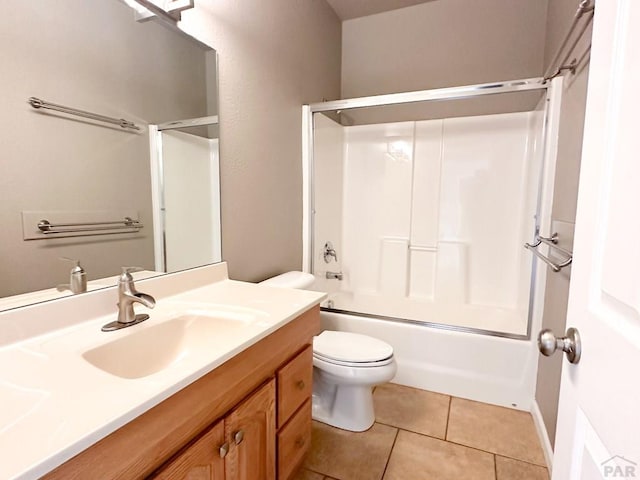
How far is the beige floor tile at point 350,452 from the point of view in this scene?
143cm

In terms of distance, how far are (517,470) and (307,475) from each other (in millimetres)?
916

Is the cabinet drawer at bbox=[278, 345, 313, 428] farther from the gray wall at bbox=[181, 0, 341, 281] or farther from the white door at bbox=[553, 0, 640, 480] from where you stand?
the white door at bbox=[553, 0, 640, 480]

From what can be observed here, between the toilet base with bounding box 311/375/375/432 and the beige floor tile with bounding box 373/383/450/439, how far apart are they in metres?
0.13

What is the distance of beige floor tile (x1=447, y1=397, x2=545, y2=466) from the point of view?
1.55 metres

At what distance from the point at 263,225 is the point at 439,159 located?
1.61m

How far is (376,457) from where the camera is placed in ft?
4.94

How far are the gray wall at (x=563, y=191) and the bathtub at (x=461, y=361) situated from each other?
0.10 meters

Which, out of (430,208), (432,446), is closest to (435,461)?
(432,446)

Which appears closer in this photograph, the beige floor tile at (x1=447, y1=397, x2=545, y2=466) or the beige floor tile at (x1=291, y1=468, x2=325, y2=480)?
the beige floor tile at (x1=291, y1=468, x2=325, y2=480)

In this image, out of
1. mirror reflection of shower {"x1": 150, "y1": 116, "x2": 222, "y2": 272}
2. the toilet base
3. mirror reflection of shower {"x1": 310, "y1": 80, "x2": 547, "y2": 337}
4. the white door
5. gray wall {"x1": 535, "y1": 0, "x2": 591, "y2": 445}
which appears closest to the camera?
the white door

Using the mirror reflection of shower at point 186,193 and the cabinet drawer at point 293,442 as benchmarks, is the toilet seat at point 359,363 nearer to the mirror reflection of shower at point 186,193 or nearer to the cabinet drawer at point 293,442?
the cabinet drawer at point 293,442

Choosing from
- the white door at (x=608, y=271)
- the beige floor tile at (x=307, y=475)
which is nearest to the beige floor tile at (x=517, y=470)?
the beige floor tile at (x=307, y=475)

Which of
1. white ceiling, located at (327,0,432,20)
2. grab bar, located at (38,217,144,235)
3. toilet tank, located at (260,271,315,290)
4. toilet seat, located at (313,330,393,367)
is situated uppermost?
white ceiling, located at (327,0,432,20)

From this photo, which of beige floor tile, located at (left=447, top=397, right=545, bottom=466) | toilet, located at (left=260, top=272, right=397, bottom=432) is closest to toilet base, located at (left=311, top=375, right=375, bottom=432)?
toilet, located at (left=260, top=272, right=397, bottom=432)
